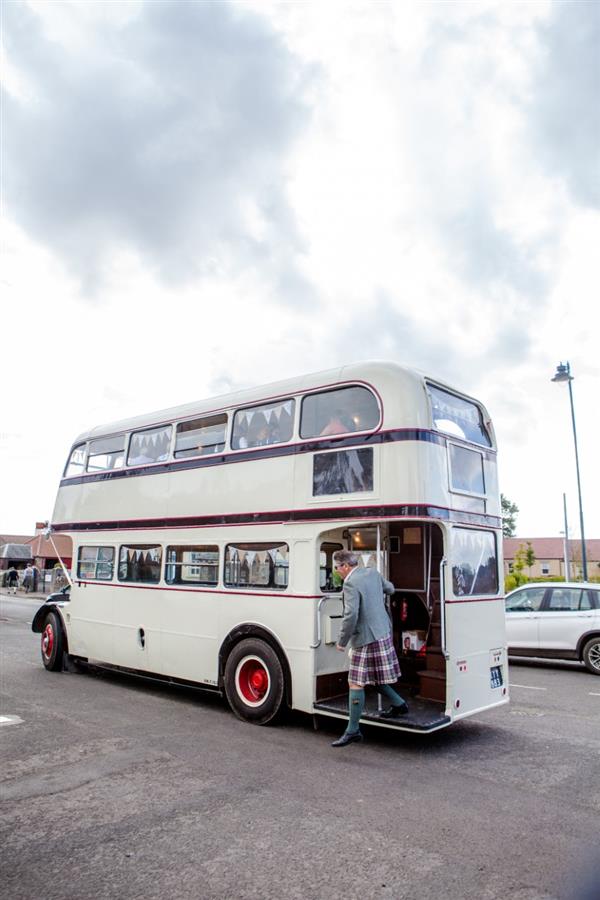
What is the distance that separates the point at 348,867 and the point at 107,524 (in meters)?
7.48

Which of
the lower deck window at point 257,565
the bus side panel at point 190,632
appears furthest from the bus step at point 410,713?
the bus side panel at point 190,632

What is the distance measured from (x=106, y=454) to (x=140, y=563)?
205 cm

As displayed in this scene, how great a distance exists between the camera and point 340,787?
546 cm

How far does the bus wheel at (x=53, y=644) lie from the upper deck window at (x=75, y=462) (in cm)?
245

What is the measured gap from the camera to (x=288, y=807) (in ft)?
16.3

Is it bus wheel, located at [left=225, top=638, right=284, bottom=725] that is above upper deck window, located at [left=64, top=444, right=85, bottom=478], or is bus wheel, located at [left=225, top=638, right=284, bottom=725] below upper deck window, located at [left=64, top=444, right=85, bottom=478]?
below

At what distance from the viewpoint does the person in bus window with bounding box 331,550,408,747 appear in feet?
22.0

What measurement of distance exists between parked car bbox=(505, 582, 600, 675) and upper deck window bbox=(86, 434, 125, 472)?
7780 mm

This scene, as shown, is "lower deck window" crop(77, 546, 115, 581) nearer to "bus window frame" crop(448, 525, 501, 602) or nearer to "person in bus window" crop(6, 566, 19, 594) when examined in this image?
"bus window frame" crop(448, 525, 501, 602)

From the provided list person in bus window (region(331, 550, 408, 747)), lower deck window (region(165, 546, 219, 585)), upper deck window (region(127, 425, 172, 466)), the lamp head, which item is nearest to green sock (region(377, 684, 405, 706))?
person in bus window (region(331, 550, 408, 747))

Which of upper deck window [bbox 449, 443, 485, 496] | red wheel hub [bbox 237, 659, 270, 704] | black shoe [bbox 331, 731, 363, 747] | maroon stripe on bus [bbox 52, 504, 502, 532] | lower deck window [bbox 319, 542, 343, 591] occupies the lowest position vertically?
black shoe [bbox 331, 731, 363, 747]

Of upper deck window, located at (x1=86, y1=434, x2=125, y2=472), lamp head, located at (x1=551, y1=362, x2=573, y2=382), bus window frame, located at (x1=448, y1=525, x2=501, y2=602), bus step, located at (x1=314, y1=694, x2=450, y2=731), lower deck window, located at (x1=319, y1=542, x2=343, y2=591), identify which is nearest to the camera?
bus step, located at (x1=314, y1=694, x2=450, y2=731)

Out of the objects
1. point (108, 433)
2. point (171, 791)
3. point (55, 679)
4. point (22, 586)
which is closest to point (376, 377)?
point (171, 791)

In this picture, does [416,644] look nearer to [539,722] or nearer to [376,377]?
[539,722]
